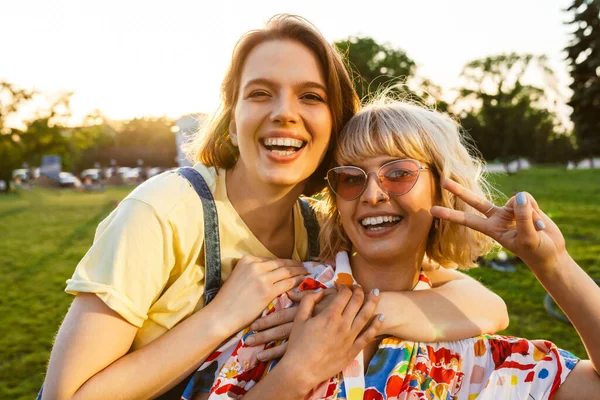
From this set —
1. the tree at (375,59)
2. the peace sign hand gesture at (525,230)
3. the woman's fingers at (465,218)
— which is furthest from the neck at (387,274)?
the tree at (375,59)

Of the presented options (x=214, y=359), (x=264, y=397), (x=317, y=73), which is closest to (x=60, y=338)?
(x=214, y=359)

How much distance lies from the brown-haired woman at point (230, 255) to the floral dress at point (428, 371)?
8 cm

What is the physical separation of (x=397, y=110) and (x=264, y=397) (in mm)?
1537

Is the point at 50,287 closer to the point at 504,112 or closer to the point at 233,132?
the point at 233,132

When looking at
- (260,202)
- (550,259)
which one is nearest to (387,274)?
(260,202)

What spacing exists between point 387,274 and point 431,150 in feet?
2.25

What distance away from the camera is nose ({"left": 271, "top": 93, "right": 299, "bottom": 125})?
98.8 inches

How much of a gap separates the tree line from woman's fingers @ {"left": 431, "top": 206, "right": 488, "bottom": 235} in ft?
67.2

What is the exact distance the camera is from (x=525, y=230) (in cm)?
186

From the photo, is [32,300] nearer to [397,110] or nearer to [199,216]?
[199,216]

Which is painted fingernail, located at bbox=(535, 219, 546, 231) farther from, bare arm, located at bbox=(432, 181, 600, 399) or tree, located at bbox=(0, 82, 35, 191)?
tree, located at bbox=(0, 82, 35, 191)

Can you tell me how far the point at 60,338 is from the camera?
2.12 m

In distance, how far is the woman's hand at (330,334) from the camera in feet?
7.12

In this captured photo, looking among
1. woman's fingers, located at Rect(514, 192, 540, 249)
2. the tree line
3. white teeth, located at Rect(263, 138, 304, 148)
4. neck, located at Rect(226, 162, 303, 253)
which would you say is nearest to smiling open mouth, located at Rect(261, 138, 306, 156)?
white teeth, located at Rect(263, 138, 304, 148)
